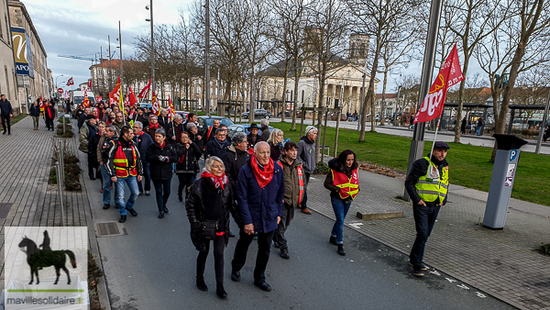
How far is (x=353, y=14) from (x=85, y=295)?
16.2 meters

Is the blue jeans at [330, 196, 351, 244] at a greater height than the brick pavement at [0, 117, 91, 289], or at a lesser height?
greater

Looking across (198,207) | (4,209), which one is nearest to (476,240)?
(198,207)

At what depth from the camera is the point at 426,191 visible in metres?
4.48

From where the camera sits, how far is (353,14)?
1591cm

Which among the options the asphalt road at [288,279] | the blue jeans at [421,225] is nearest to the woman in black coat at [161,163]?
the asphalt road at [288,279]

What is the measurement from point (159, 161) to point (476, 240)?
602 centimetres

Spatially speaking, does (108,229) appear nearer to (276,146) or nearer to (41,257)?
(41,257)

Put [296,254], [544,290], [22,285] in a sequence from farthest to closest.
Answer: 1. [296,254]
2. [544,290]
3. [22,285]

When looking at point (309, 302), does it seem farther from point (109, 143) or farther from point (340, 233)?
point (109, 143)

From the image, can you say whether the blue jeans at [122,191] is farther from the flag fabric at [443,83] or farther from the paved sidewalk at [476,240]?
the flag fabric at [443,83]

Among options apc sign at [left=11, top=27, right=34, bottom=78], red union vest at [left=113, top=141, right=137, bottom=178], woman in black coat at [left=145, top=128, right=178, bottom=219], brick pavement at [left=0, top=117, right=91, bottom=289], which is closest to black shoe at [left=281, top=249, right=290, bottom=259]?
woman in black coat at [left=145, top=128, right=178, bottom=219]

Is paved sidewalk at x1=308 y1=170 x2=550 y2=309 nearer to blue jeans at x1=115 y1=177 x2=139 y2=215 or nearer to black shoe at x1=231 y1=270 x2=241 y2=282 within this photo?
black shoe at x1=231 y1=270 x2=241 y2=282

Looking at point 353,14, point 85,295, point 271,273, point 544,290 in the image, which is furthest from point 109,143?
point 353,14

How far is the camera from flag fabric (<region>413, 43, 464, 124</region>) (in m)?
5.96
